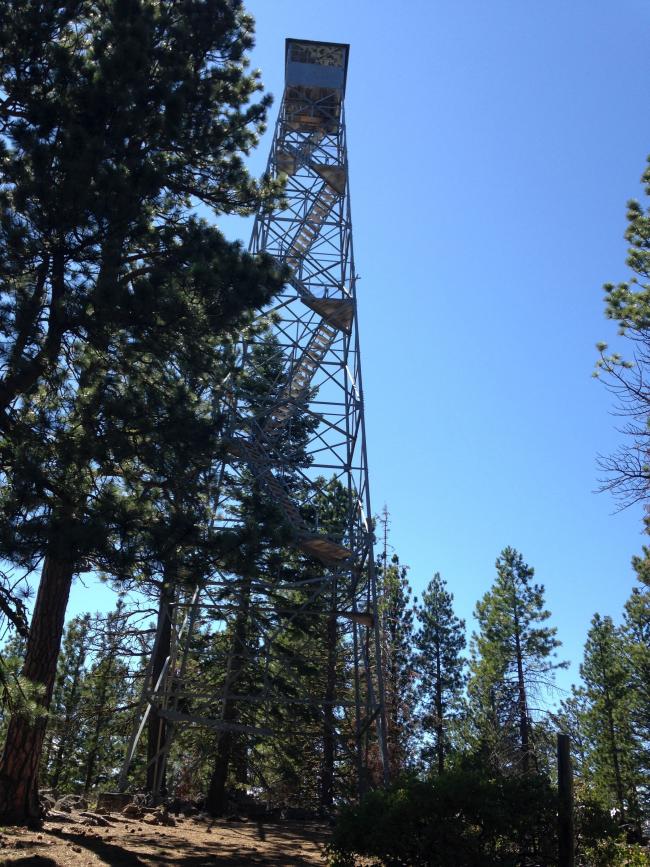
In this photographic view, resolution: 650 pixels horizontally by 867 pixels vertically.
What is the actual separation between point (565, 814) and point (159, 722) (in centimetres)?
1041

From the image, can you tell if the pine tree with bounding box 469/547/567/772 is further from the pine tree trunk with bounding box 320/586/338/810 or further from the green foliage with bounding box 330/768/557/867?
the green foliage with bounding box 330/768/557/867

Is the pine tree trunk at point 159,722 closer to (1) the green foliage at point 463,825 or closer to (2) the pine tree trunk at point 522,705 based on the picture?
(1) the green foliage at point 463,825

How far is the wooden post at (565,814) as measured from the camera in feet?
21.0

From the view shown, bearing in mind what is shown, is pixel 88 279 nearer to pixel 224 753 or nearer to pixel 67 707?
pixel 224 753

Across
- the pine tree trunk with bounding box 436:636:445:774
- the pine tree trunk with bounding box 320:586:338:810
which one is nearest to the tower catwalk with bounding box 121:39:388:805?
the pine tree trunk with bounding box 320:586:338:810

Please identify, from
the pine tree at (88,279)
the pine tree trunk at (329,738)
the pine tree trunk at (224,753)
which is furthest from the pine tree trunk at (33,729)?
the pine tree trunk at (329,738)

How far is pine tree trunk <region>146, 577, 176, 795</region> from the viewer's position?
10.9 m

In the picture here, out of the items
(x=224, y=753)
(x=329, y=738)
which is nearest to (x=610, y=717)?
(x=329, y=738)

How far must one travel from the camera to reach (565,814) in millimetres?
6488

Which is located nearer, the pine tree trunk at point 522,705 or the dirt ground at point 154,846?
the dirt ground at point 154,846

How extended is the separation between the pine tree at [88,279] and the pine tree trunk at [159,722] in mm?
1387

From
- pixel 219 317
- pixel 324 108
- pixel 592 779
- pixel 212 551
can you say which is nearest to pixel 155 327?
pixel 219 317

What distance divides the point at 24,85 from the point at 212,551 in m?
5.32

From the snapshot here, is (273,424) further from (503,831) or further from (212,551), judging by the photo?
(503,831)
